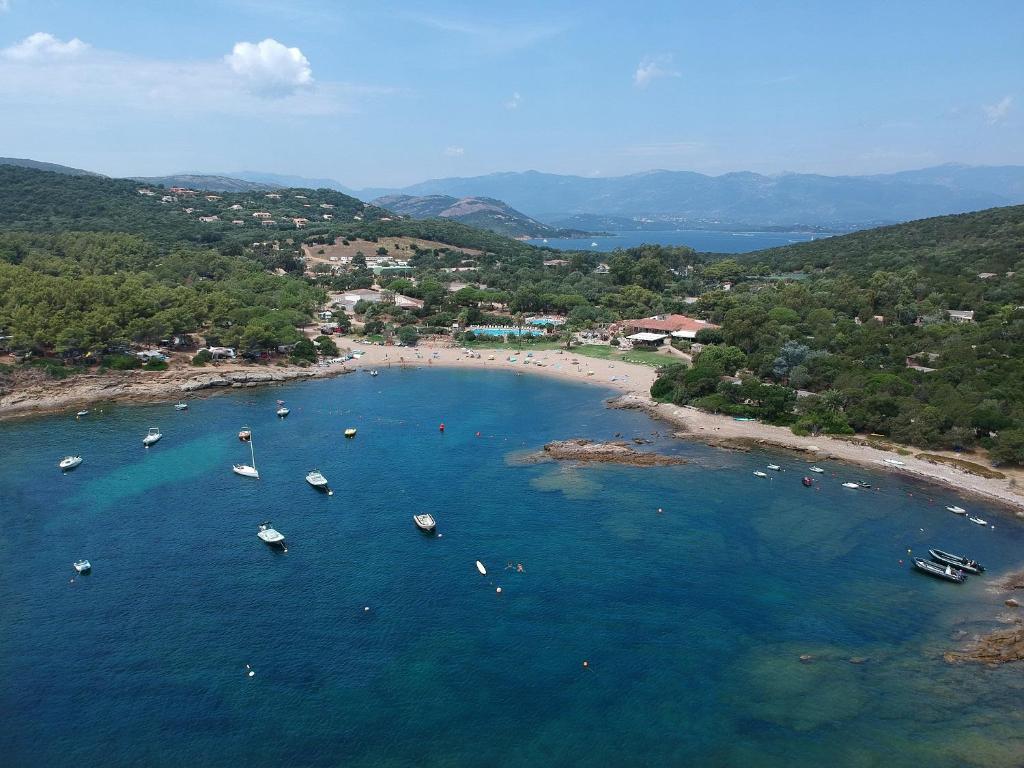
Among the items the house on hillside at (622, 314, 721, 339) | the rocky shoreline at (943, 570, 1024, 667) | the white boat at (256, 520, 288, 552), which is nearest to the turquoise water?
the house on hillside at (622, 314, 721, 339)

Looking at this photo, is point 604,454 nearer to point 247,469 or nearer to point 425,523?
point 425,523

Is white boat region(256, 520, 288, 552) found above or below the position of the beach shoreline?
below

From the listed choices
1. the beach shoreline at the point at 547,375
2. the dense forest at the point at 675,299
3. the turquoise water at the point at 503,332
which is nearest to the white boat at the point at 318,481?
the beach shoreline at the point at 547,375

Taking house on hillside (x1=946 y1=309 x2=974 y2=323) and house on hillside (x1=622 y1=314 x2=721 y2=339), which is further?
house on hillside (x1=622 y1=314 x2=721 y2=339)

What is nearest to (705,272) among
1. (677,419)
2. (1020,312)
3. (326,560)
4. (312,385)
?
(1020,312)

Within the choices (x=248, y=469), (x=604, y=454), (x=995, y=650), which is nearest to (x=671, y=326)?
(x=604, y=454)

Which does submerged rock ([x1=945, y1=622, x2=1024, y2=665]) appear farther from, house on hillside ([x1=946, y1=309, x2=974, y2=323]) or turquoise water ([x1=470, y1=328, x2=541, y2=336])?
turquoise water ([x1=470, y1=328, x2=541, y2=336])
